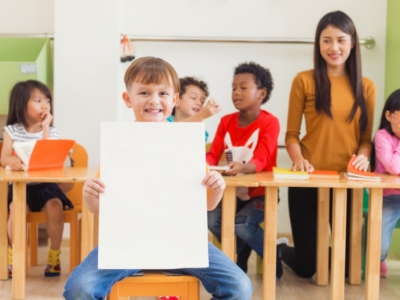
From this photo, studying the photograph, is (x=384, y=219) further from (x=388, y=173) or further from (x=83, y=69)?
(x=83, y=69)

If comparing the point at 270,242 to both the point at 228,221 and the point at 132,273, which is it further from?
the point at 132,273

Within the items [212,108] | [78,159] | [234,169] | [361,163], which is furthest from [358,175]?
[78,159]

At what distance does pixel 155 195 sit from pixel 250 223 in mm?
1352

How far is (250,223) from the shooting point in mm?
2980

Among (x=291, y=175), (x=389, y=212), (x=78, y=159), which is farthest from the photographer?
(x=78, y=159)

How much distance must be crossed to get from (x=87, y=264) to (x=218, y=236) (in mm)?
1375

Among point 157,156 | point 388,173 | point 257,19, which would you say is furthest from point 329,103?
point 157,156

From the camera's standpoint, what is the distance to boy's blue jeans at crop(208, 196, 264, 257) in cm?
298

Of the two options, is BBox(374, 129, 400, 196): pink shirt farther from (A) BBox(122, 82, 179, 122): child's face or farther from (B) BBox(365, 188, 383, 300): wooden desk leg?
(A) BBox(122, 82, 179, 122): child's face

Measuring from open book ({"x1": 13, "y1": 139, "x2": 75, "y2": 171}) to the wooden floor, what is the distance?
54 centimetres

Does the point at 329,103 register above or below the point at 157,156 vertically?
above

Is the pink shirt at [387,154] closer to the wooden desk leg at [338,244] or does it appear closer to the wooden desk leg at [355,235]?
the wooden desk leg at [355,235]

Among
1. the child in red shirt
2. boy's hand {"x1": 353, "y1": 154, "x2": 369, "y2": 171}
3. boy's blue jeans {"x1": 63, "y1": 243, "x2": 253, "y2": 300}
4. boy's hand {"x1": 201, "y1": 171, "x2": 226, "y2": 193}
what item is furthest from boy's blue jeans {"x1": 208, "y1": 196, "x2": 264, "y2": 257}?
boy's hand {"x1": 201, "y1": 171, "x2": 226, "y2": 193}

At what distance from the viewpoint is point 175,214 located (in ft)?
5.55
